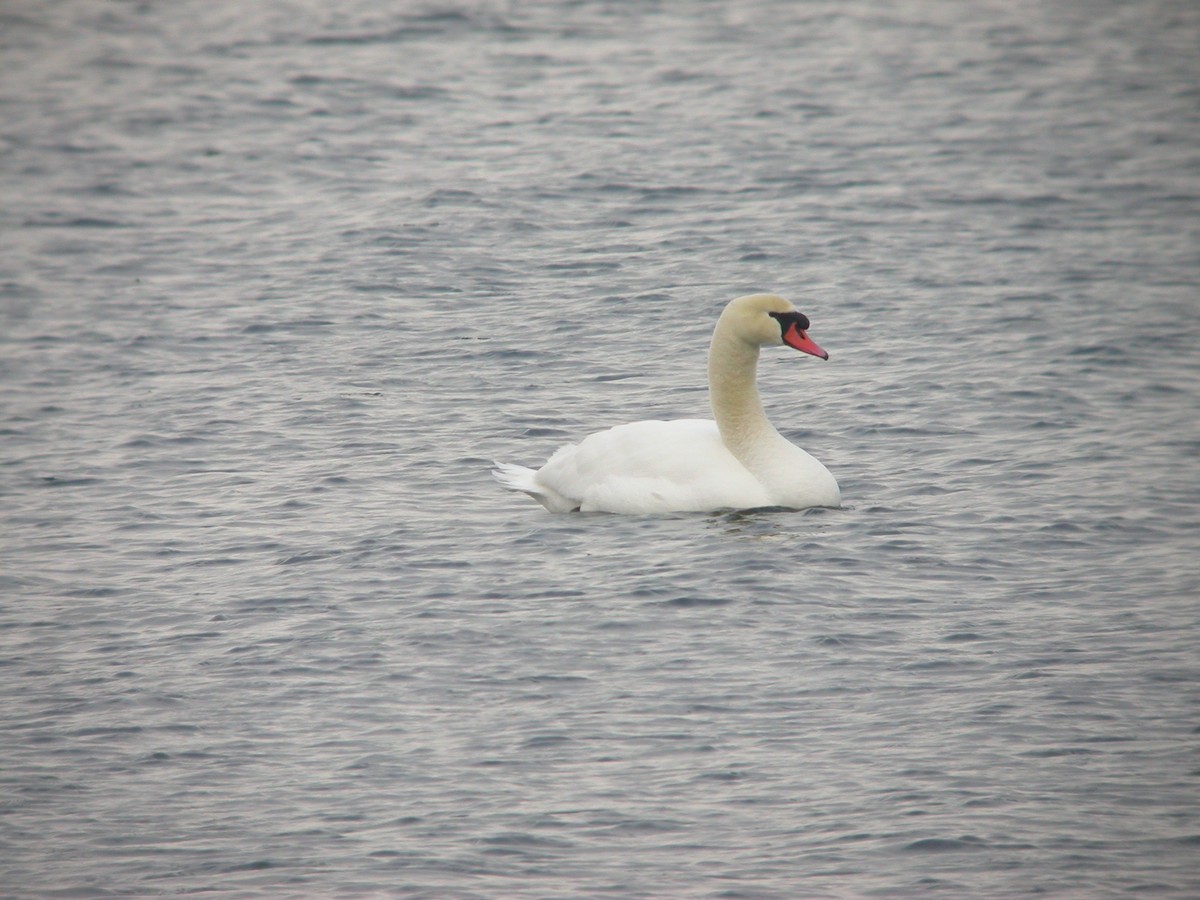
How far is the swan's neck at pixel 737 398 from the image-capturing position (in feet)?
39.7

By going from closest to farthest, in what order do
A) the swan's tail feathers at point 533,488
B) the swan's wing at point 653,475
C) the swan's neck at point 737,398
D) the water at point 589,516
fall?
the water at point 589,516 → the swan's wing at point 653,475 → the swan's neck at point 737,398 → the swan's tail feathers at point 533,488

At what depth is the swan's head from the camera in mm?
12180

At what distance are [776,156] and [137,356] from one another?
348 inches

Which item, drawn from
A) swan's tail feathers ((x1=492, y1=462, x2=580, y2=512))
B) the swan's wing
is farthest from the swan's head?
swan's tail feathers ((x1=492, y1=462, x2=580, y2=512))

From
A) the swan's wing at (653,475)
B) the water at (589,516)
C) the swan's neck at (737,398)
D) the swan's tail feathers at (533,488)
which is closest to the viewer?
the water at (589,516)

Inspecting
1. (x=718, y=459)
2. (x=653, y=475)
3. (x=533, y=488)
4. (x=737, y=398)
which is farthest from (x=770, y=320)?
(x=533, y=488)

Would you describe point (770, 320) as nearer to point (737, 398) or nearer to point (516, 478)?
point (737, 398)

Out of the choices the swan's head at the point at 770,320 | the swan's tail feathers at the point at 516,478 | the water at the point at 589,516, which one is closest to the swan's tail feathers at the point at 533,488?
the swan's tail feathers at the point at 516,478

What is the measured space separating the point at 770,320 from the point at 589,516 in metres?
1.73

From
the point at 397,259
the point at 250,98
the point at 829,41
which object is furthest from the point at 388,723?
the point at 829,41

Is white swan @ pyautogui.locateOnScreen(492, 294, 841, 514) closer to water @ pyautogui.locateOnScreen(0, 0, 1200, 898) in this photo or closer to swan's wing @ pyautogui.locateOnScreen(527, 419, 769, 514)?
swan's wing @ pyautogui.locateOnScreen(527, 419, 769, 514)

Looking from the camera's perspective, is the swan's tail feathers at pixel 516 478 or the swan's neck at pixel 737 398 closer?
the swan's neck at pixel 737 398

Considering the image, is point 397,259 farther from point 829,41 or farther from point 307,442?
point 829,41

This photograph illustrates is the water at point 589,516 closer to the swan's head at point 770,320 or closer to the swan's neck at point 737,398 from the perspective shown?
the swan's neck at point 737,398
